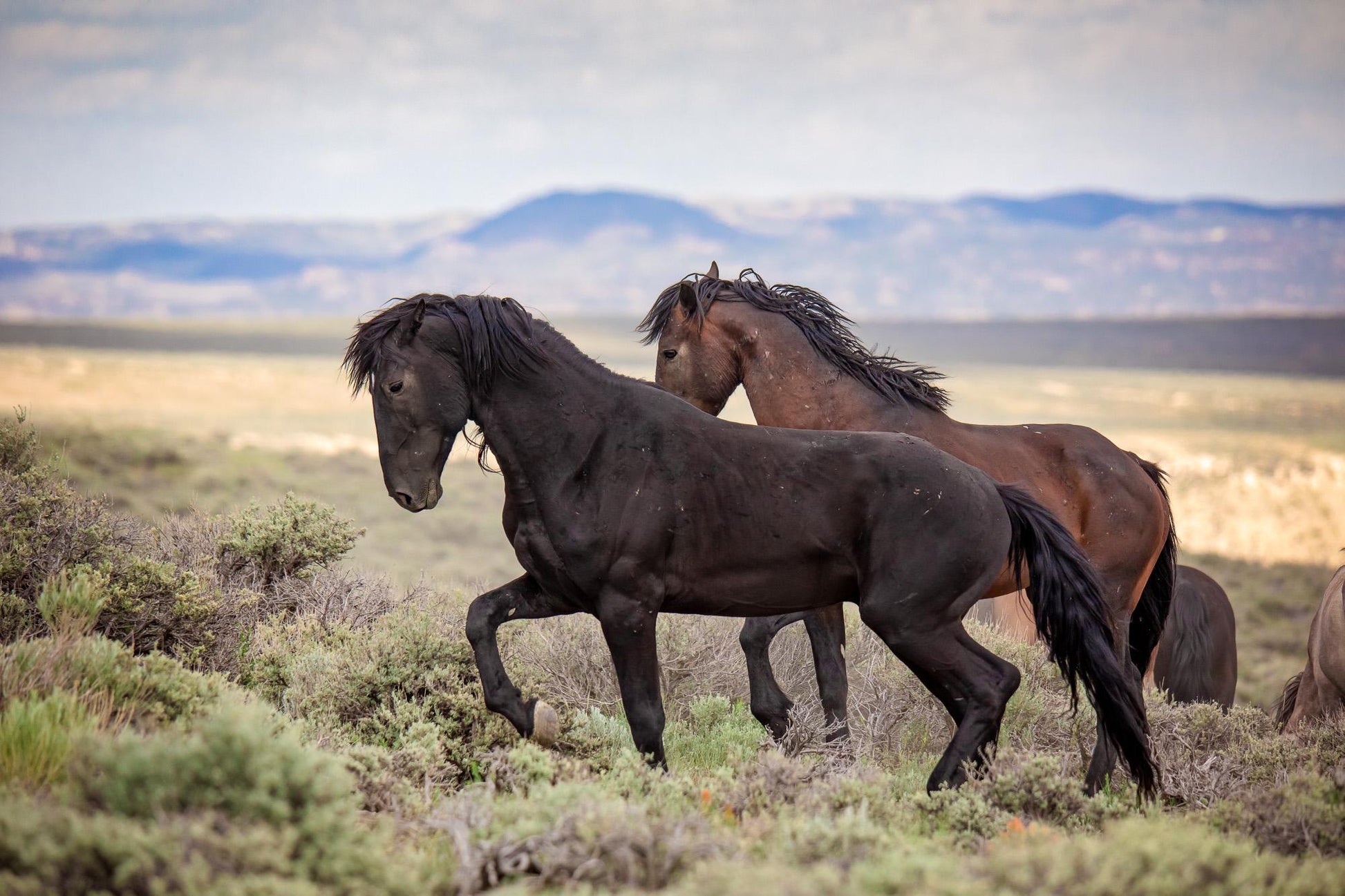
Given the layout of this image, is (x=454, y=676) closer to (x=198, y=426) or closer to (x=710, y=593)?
(x=710, y=593)

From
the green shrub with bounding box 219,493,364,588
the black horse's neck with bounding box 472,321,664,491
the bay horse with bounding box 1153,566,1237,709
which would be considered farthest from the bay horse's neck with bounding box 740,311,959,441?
the bay horse with bounding box 1153,566,1237,709

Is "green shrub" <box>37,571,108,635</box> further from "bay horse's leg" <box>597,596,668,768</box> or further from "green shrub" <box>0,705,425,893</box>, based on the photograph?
"bay horse's leg" <box>597,596,668,768</box>

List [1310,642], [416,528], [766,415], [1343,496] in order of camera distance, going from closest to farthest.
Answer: [766,415] → [1310,642] → [416,528] → [1343,496]

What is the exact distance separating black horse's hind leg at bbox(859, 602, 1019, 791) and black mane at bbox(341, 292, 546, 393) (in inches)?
73.8

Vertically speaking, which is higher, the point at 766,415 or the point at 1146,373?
the point at 1146,373

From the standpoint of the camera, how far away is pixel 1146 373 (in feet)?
342

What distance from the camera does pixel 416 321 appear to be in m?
4.90

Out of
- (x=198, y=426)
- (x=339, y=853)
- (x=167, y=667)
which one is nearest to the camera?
(x=339, y=853)

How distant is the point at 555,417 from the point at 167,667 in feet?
6.45

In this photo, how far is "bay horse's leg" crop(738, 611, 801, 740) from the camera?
20.8 feet

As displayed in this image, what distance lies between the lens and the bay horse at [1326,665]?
7.63 meters

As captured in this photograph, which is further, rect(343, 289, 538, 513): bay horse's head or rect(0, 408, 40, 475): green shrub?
rect(0, 408, 40, 475): green shrub

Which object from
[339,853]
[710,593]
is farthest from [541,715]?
[339,853]

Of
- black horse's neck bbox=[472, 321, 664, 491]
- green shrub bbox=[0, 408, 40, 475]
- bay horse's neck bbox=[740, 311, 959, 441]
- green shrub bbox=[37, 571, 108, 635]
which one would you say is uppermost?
bay horse's neck bbox=[740, 311, 959, 441]
